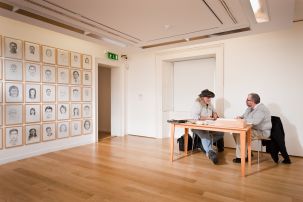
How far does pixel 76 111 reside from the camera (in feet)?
16.5

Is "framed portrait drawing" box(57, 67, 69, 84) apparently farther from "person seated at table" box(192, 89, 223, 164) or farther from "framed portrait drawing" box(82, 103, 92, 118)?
"person seated at table" box(192, 89, 223, 164)

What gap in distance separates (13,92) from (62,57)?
1312mm

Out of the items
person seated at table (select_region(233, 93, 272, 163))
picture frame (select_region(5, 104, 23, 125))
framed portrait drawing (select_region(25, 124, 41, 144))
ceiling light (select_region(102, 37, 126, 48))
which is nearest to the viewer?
person seated at table (select_region(233, 93, 272, 163))

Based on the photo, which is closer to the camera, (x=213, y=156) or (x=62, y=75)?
(x=213, y=156)

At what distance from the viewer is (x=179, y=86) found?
600 cm

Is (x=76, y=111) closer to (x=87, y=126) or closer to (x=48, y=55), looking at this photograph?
(x=87, y=126)

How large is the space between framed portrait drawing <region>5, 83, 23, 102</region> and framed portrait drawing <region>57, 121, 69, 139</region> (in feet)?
3.41

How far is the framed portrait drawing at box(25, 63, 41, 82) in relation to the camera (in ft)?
13.2

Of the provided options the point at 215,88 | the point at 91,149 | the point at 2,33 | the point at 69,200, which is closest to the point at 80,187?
the point at 69,200

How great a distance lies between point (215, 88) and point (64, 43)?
12.5ft

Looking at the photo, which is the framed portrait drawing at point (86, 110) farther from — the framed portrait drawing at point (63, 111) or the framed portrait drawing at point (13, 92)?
the framed portrait drawing at point (13, 92)

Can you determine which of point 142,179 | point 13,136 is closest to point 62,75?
point 13,136

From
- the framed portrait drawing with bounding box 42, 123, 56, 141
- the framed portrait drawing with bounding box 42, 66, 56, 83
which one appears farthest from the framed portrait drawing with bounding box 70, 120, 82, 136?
the framed portrait drawing with bounding box 42, 66, 56, 83

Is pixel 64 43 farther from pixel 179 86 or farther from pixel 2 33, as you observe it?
pixel 179 86
